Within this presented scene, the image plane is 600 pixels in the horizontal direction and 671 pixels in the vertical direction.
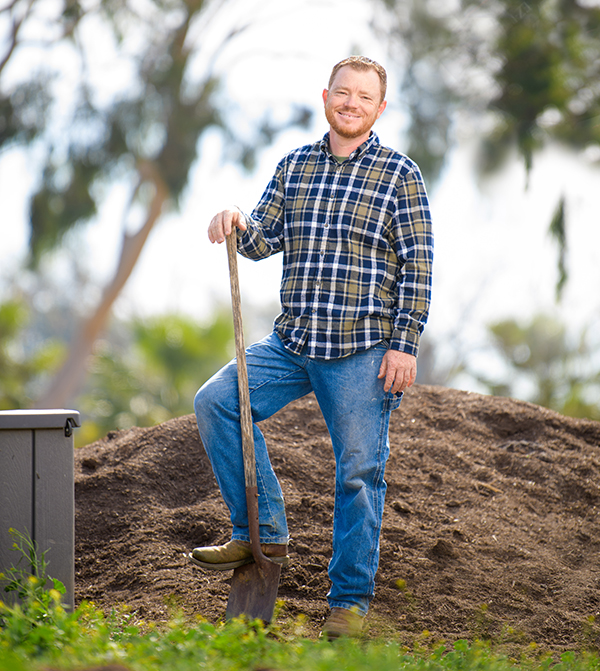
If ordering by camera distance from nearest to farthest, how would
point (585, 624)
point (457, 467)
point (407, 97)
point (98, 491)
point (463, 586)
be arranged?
point (585, 624)
point (463, 586)
point (98, 491)
point (457, 467)
point (407, 97)

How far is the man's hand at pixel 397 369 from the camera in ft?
9.05

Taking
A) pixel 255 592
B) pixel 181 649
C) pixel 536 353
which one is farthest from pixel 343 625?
pixel 536 353

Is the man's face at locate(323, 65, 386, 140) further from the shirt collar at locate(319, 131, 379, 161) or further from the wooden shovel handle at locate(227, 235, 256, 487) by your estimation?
the wooden shovel handle at locate(227, 235, 256, 487)

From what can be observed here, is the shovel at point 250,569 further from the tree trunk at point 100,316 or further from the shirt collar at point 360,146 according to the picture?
the tree trunk at point 100,316

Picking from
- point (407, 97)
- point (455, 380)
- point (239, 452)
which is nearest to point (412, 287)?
point (239, 452)

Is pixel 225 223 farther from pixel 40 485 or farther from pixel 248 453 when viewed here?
pixel 40 485

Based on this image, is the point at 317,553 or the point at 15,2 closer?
the point at 317,553

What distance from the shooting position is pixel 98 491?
413 cm

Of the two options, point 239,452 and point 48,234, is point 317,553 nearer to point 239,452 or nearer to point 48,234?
point 239,452

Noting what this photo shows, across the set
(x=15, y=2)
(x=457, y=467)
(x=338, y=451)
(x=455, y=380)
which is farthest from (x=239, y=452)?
(x=455, y=380)

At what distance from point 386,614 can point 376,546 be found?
0.49 m

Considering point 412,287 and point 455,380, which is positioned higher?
point 412,287

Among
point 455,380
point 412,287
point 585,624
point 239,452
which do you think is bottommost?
point 455,380

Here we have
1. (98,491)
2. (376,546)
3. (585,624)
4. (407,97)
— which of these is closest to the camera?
(376,546)
